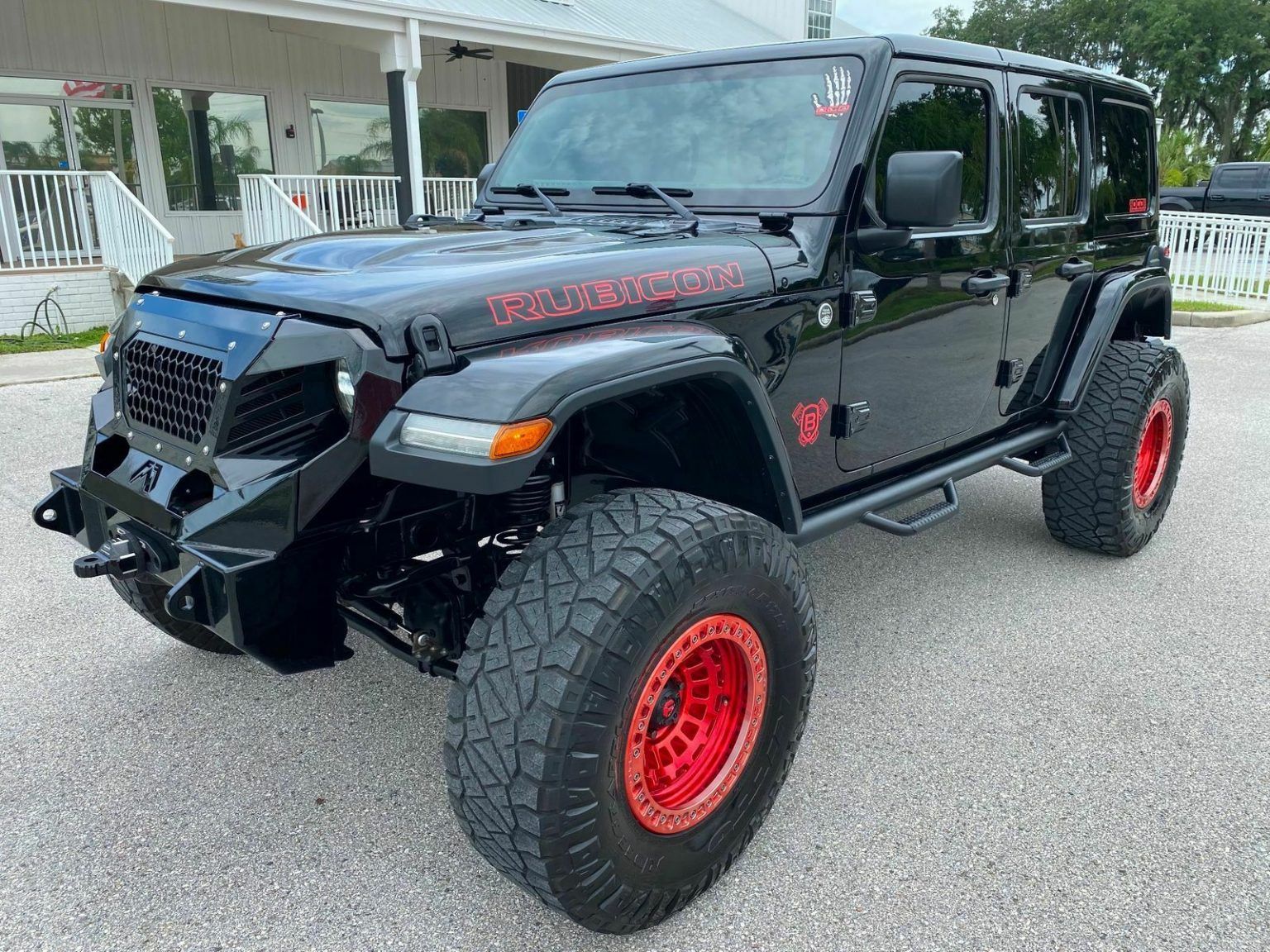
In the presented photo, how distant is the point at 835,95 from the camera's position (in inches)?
114

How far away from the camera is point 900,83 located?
9.81 ft

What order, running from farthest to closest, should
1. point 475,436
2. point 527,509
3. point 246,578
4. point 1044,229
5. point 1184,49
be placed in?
point 1184,49 < point 1044,229 < point 527,509 < point 246,578 < point 475,436

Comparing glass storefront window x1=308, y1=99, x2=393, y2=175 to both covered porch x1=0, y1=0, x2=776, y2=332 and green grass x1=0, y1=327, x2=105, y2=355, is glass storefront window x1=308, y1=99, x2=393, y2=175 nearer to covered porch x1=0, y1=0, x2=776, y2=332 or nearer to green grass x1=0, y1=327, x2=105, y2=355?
covered porch x1=0, y1=0, x2=776, y2=332

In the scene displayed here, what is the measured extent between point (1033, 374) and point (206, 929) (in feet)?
11.3

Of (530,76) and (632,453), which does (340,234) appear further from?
(530,76)

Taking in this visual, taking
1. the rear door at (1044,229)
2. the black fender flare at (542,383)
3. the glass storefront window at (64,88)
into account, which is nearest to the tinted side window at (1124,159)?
the rear door at (1044,229)

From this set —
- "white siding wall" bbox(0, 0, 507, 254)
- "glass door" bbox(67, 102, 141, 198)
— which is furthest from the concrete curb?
"glass door" bbox(67, 102, 141, 198)

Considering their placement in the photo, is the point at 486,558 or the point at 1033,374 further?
the point at 1033,374

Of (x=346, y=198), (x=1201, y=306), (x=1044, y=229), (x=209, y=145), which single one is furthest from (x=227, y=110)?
(x=1201, y=306)

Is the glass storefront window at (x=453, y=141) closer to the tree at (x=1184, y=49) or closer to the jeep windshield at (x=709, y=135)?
the jeep windshield at (x=709, y=135)

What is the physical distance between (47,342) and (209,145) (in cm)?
461

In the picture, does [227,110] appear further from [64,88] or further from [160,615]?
[160,615]

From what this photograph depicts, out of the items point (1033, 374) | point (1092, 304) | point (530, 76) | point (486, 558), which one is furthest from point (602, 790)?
point (530, 76)

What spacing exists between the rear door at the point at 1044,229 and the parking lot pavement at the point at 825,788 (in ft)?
3.10
